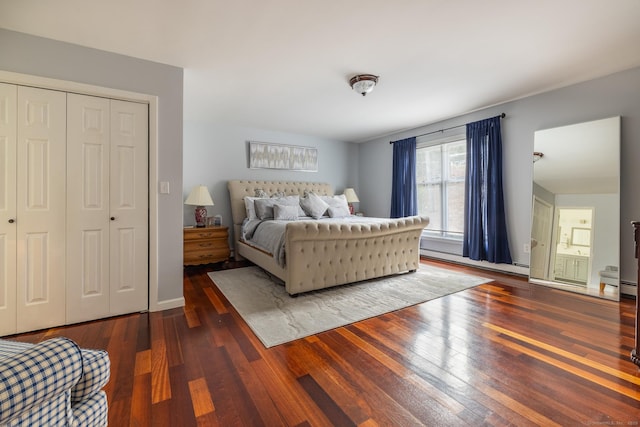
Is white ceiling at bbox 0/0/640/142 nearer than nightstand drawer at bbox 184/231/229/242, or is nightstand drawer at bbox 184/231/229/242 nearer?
white ceiling at bbox 0/0/640/142

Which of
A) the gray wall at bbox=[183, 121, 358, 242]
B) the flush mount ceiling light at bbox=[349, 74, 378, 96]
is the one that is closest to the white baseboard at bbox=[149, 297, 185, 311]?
the gray wall at bbox=[183, 121, 358, 242]

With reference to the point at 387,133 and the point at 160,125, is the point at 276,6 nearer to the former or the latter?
the point at 160,125

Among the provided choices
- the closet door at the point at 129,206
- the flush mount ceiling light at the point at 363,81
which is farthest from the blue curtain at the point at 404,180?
the closet door at the point at 129,206

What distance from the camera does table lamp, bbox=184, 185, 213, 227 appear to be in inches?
168

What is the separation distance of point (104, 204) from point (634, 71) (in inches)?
214

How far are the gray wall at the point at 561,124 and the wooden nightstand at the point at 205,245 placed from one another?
4.02m

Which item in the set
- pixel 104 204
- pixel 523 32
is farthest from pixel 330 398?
pixel 523 32

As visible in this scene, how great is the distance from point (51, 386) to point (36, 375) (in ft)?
0.20

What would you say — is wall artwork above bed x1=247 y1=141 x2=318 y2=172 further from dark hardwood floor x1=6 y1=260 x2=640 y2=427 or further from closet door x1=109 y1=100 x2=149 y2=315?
dark hardwood floor x1=6 y1=260 x2=640 y2=427

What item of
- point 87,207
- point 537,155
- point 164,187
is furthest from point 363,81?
point 87,207

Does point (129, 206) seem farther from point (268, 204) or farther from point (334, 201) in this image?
point (334, 201)

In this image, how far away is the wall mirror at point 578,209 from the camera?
2.97 meters

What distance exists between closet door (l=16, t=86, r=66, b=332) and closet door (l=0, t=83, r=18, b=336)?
0.03 metres

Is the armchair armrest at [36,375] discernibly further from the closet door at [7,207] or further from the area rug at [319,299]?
the closet door at [7,207]
